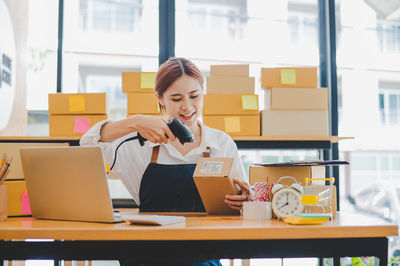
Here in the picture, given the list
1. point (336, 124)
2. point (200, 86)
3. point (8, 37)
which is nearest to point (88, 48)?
point (8, 37)

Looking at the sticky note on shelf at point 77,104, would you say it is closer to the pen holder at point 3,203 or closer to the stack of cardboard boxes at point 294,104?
the stack of cardboard boxes at point 294,104

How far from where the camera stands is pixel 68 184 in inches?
47.1

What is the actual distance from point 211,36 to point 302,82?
911mm

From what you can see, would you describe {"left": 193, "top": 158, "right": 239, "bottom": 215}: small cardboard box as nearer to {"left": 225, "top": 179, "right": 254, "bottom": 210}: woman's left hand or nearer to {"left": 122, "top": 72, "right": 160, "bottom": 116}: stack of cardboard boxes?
{"left": 225, "top": 179, "right": 254, "bottom": 210}: woman's left hand

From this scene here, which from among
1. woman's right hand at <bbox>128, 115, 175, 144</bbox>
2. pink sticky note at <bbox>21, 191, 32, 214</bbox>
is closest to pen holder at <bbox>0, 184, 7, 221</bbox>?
pink sticky note at <bbox>21, 191, 32, 214</bbox>

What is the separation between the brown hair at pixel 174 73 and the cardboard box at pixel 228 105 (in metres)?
0.78

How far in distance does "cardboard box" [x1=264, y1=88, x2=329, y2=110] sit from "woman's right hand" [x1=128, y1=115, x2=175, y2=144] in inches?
60.6

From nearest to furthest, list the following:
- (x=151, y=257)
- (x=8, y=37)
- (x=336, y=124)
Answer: (x=151, y=257) < (x=8, y=37) < (x=336, y=124)

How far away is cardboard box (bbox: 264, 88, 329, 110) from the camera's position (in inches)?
110

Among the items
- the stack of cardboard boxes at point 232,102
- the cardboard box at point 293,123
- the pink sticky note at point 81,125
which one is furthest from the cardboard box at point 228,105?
the pink sticky note at point 81,125

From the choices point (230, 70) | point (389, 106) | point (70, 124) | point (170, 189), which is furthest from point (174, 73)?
point (389, 106)

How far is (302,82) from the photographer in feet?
9.30

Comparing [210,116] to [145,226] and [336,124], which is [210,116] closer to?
[336,124]

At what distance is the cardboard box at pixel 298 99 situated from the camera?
2.81 meters
